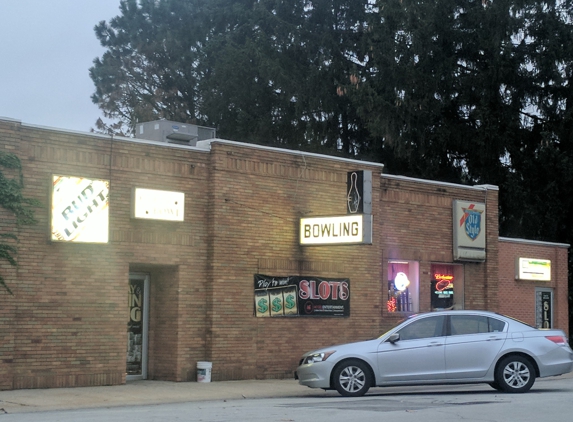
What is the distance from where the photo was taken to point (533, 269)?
1121 inches

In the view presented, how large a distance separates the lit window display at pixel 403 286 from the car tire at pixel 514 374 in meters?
7.24

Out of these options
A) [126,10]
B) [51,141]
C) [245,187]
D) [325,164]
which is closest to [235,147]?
[245,187]

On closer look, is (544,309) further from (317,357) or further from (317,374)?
(317,374)

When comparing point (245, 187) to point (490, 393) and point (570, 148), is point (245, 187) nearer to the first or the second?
point (490, 393)

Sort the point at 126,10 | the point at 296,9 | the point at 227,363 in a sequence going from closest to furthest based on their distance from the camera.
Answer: the point at 227,363
the point at 296,9
the point at 126,10

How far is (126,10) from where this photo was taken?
51.4m

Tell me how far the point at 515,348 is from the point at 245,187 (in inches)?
281

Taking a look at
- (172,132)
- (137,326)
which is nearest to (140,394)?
(137,326)

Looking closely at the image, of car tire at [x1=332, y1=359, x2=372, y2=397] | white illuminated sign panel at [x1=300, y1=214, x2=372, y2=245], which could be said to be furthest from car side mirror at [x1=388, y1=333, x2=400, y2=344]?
white illuminated sign panel at [x1=300, y1=214, x2=372, y2=245]

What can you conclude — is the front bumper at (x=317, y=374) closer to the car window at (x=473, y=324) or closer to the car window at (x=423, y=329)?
the car window at (x=423, y=329)

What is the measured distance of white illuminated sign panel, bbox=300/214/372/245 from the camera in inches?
770

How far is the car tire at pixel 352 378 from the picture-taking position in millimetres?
15945

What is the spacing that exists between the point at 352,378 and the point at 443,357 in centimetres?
170

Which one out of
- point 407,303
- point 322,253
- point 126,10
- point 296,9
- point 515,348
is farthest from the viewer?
point 126,10
